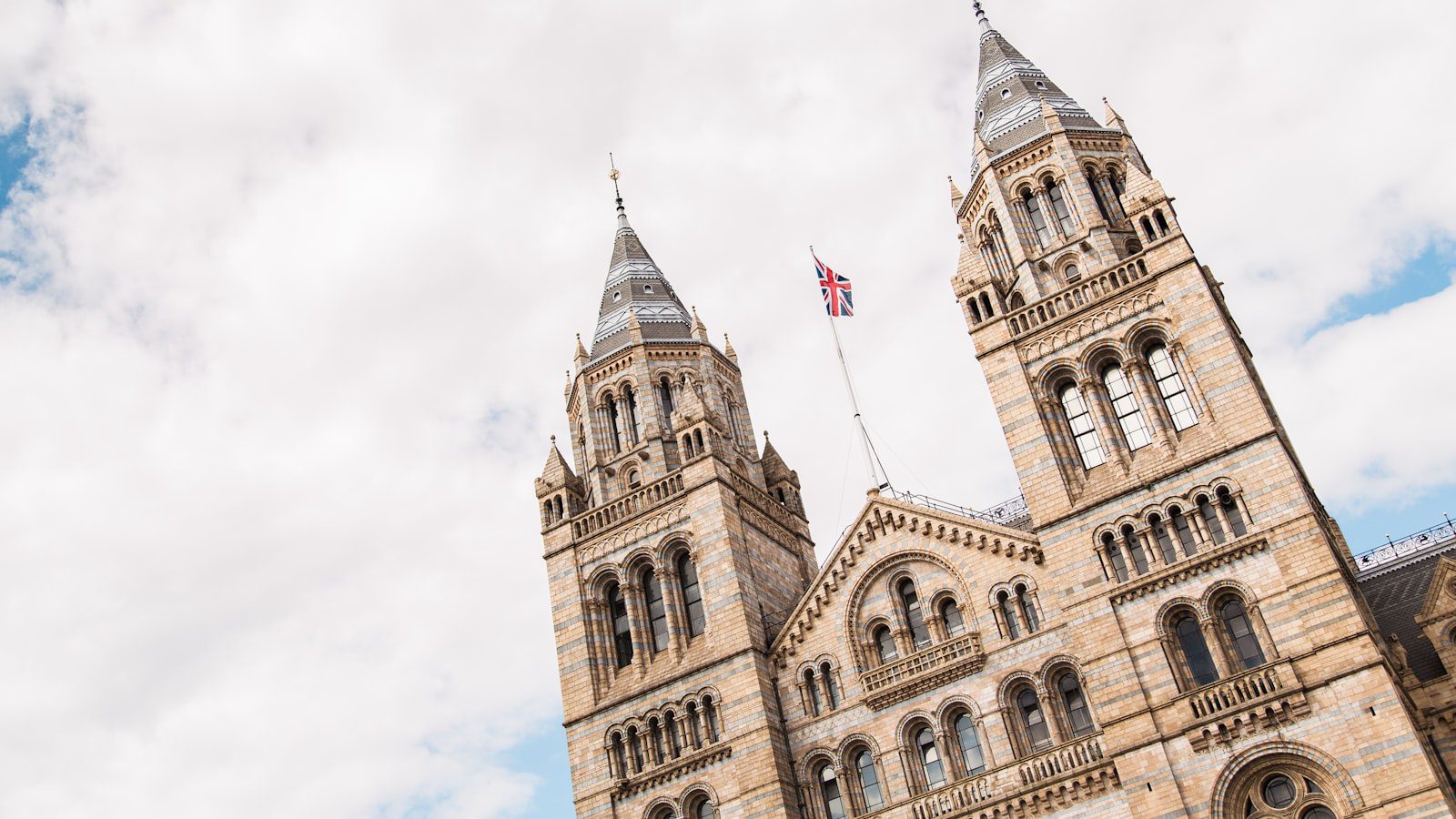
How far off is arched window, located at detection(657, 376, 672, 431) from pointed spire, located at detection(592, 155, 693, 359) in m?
2.08

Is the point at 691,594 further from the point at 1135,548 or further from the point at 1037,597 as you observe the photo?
the point at 1135,548

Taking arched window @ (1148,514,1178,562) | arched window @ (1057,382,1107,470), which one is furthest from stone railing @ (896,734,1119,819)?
arched window @ (1057,382,1107,470)

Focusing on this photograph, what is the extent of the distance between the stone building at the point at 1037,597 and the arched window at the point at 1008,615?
8 cm

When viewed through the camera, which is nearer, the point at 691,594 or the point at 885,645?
the point at 885,645

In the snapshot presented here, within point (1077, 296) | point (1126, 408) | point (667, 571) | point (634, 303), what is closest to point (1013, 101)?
point (1077, 296)

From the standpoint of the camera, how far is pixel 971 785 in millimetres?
34781

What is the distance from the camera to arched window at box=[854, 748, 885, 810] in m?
36.7

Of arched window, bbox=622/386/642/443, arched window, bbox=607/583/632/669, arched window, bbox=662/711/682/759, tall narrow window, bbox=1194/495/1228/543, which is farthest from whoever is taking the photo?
Result: arched window, bbox=622/386/642/443

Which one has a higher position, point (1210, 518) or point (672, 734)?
point (1210, 518)

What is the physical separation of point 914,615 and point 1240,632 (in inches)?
390

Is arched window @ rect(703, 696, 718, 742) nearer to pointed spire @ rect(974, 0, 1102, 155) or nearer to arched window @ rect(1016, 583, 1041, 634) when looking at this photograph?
arched window @ rect(1016, 583, 1041, 634)

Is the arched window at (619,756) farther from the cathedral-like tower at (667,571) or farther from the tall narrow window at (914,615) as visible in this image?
the tall narrow window at (914,615)

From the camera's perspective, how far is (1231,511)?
3353 cm

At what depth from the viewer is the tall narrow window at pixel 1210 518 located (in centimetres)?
3356
